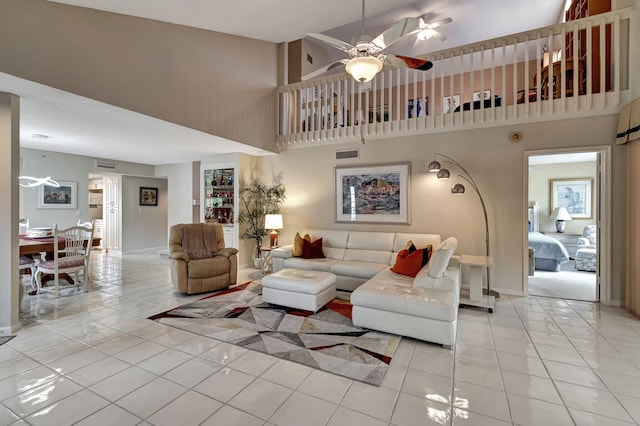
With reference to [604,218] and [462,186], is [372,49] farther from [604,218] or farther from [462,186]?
[604,218]

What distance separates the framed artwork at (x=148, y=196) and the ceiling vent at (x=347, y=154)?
6092 mm

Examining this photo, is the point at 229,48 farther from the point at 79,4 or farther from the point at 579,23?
the point at 579,23

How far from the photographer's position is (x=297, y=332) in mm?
2943

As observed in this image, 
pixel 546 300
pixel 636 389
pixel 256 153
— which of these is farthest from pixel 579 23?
pixel 256 153

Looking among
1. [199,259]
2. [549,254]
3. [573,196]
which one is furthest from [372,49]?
[573,196]

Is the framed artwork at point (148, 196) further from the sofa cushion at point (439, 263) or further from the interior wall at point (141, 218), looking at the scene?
the sofa cushion at point (439, 263)

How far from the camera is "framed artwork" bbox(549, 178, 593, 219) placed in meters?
6.96

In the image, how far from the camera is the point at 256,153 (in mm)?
5949

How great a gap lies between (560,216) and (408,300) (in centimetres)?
657

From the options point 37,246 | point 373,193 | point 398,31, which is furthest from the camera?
point 373,193

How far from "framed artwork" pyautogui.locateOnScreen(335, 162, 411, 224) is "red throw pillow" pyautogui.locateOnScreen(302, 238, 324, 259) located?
2.55ft

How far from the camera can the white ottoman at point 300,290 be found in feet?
11.3

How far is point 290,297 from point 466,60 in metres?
5.77

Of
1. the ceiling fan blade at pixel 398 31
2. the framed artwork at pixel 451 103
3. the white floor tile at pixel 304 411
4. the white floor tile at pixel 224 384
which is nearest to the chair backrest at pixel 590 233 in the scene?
the framed artwork at pixel 451 103
